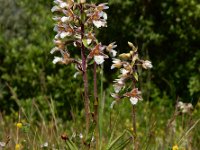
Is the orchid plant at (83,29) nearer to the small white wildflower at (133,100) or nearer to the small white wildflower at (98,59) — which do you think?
the small white wildflower at (98,59)

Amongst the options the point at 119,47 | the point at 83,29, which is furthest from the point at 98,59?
the point at 119,47

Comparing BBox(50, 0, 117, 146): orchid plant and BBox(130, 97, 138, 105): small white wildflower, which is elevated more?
BBox(50, 0, 117, 146): orchid plant

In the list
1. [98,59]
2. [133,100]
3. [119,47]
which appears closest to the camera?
[98,59]

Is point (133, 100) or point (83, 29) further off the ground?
point (83, 29)

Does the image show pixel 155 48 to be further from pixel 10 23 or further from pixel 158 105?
pixel 10 23

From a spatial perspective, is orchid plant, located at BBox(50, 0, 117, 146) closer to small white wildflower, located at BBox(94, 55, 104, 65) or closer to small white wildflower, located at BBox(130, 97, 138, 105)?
small white wildflower, located at BBox(94, 55, 104, 65)

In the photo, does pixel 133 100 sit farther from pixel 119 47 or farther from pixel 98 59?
pixel 119 47

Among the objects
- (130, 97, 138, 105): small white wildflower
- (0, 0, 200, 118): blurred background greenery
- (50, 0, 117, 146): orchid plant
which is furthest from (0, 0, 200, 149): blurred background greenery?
(50, 0, 117, 146): orchid plant
